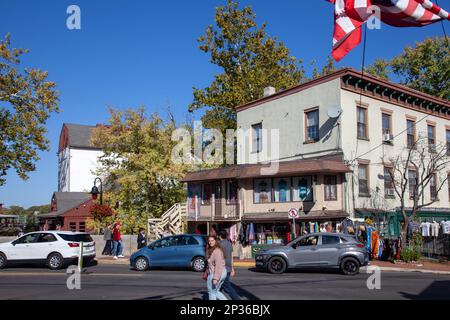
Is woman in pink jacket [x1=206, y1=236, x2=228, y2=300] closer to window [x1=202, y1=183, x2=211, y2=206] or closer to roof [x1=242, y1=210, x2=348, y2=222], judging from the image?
roof [x1=242, y1=210, x2=348, y2=222]

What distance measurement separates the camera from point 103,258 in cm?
2545

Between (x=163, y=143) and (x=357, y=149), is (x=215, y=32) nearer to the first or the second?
(x=163, y=143)

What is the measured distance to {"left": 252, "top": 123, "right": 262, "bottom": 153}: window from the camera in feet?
101

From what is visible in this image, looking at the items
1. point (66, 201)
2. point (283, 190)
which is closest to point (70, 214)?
point (66, 201)

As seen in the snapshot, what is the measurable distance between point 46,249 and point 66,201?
38.0 m

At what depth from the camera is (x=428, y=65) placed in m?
44.9

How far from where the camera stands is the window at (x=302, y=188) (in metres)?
25.5

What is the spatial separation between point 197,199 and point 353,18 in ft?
70.8

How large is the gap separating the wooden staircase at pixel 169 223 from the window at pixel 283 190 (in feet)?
27.8

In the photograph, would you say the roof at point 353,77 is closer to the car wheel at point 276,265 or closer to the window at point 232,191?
the window at point 232,191

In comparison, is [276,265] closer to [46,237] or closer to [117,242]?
[46,237]

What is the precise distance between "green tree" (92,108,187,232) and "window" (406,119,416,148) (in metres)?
15.6

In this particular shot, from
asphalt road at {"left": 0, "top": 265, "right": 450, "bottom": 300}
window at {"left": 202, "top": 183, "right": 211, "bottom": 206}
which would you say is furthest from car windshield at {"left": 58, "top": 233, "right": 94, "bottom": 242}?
window at {"left": 202, "top": 183, "right": 211, "bottom": 206}
